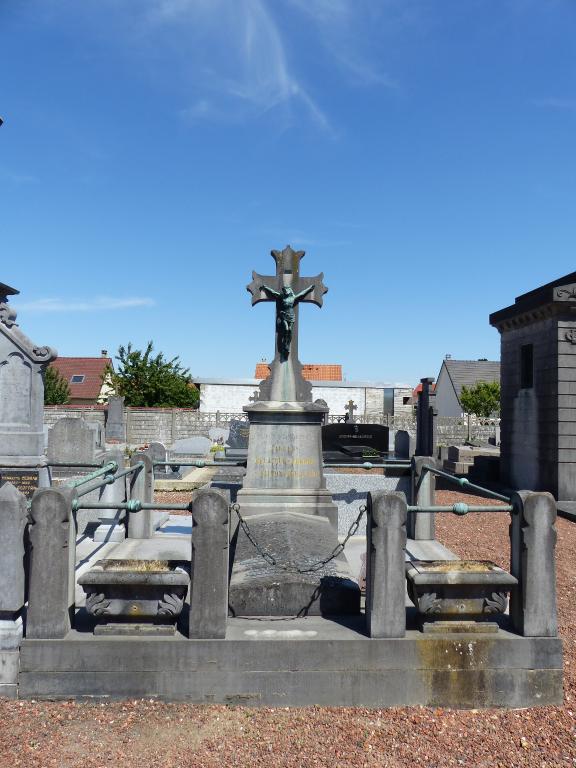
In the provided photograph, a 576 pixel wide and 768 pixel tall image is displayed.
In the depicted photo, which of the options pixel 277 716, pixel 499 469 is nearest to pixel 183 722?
pixel 277 716

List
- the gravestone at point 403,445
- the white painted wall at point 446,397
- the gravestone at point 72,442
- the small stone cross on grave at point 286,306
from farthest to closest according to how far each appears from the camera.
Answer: the white painted wall at point 446,397
the gravestone at point 72,442
the gravestone at point 403,445
the small stone cross on grave at point 286,306

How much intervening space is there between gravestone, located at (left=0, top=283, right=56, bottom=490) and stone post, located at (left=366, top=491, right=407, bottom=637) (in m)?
7.30

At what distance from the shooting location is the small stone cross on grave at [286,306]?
771cm

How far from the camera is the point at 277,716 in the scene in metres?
3.80

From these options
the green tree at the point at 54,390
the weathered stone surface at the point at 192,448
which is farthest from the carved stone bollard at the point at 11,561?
the green tree at the point at 54,390

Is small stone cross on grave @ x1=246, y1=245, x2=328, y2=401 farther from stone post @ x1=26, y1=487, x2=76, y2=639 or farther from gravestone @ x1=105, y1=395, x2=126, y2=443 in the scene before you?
gravestone @ x1=105, y1=395, x2=126, y2=443

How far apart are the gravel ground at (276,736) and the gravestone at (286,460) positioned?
153cm

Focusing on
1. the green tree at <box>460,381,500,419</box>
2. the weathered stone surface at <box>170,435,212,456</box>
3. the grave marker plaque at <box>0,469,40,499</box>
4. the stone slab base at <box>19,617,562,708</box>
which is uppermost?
the green tree at <box>460,381,500,419</box>

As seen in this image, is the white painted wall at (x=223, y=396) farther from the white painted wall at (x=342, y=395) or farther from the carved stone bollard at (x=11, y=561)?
Result: the carved stone bollard at (x=11, y=561)

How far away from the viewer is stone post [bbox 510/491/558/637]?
13.2 ft

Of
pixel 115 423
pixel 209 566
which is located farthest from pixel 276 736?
pixel 115 423

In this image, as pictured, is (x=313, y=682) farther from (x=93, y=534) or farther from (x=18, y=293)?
(x=18, y=293)

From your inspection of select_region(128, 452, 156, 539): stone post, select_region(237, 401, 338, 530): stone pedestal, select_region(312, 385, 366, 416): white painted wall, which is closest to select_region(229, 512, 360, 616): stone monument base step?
select_region(237, 401, 338, 530): stone pedestal

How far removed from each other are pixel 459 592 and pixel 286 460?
368cm
